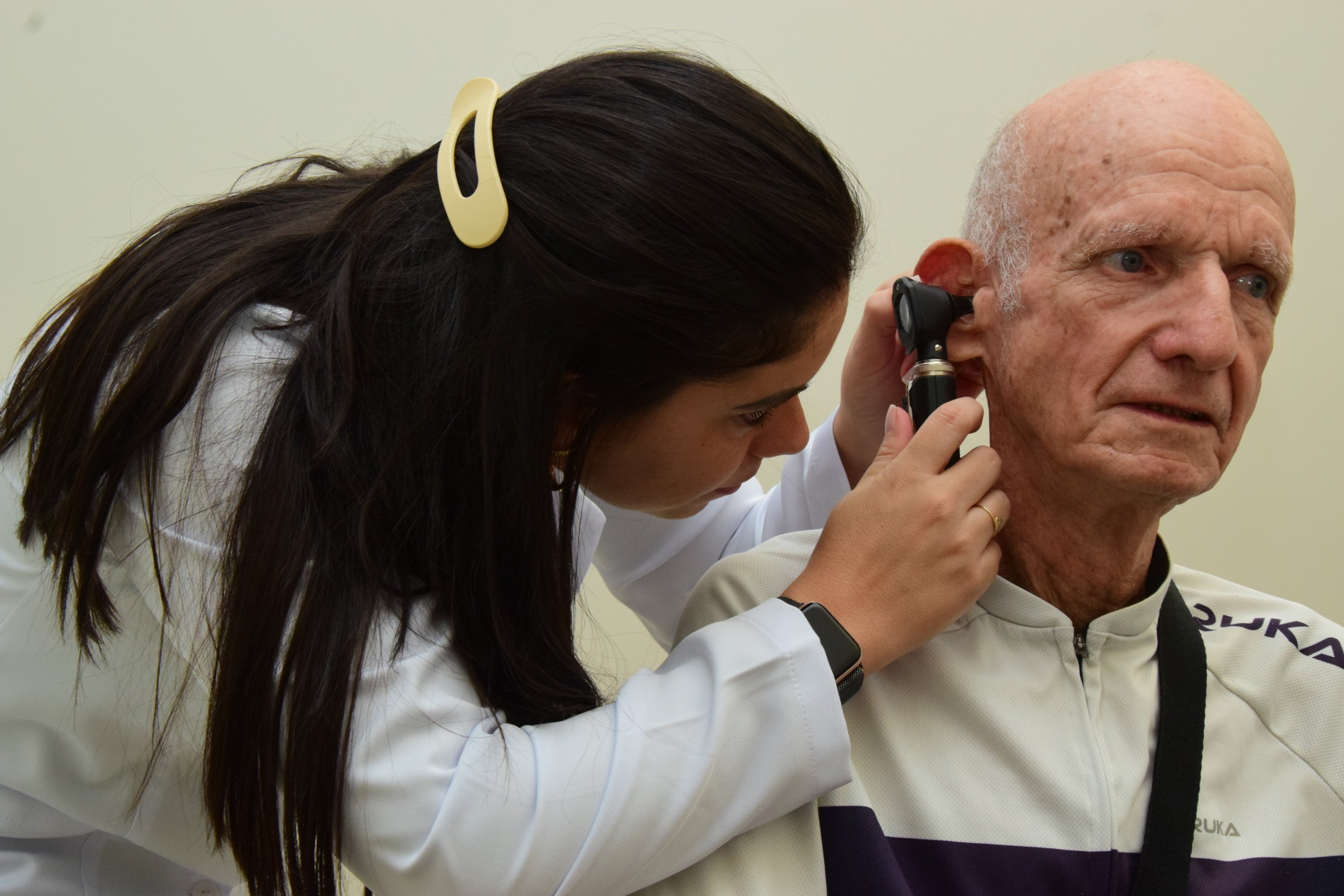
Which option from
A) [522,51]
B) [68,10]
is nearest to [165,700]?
[522,51]

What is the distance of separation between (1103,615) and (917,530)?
0.28m

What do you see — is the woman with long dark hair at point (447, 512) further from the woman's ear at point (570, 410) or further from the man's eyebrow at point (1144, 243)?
the man's eyebrow at point (1144, 243)

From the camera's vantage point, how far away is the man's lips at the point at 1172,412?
103 cm

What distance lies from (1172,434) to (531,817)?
67 centimetres

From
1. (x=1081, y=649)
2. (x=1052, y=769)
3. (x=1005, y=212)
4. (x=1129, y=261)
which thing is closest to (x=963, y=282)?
(x=1005, y=212)

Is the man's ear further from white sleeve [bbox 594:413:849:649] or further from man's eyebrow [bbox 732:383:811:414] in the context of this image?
white sleeve [bbox 594:413:849:649]

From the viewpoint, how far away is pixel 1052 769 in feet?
3.56

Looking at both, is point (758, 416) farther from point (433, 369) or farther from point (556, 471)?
point (433, 369)

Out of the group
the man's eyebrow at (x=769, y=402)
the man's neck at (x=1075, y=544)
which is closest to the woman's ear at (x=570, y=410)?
the man's eyebrow at (x=769, y=402)

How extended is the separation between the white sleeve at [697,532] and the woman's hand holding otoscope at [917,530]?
0.37 metres

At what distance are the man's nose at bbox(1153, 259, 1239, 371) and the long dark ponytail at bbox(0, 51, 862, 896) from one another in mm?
320

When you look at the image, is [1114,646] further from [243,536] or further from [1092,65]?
[1092,65]

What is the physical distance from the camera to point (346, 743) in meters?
0.87

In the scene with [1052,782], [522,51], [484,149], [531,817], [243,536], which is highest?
[522,51]
